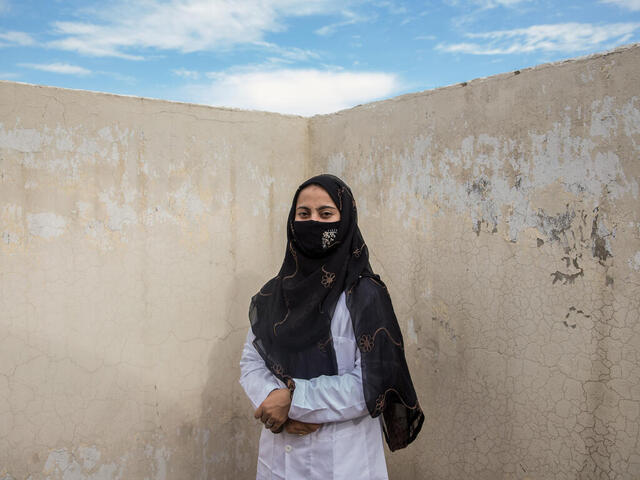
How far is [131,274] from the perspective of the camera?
7.68 ft

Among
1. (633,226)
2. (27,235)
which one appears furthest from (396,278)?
(27,235)

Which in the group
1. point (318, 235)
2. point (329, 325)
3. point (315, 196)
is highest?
point (315, 196)

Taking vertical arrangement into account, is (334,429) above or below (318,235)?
below

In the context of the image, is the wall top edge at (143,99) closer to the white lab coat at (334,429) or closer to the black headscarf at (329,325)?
the black headscarf at (329,325)

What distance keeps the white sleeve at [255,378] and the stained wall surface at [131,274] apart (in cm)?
84

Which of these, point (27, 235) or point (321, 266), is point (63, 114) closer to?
point (27, 235)

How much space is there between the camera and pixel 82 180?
223 centimetres

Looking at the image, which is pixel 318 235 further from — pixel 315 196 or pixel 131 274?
pixel 131 274

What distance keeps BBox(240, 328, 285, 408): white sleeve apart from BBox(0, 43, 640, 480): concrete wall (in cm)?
83

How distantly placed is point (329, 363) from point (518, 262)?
867 mm

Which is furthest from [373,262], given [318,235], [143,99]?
[143,99]

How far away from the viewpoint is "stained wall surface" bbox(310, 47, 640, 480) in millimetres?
1712

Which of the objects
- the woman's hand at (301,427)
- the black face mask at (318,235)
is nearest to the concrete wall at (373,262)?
the black face mask at (318,235)

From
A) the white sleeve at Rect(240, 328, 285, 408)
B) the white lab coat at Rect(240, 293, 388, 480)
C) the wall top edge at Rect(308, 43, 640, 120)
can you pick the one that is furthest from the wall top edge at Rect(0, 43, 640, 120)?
the white sleeve at Rect(240, 328, 285, 408)
